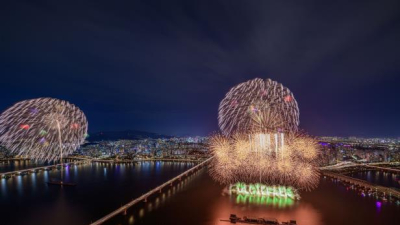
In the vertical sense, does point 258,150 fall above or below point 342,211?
above

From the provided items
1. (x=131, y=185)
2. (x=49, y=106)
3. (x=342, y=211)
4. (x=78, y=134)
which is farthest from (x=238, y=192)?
(x=49, y=106)

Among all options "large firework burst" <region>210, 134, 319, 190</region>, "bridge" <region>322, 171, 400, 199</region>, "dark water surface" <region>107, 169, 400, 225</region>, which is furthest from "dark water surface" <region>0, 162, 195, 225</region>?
"bridge" <region>322, 171, 400, 199</region>

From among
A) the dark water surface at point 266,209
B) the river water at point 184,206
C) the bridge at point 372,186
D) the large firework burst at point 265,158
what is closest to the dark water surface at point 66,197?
the river water at point 184,206

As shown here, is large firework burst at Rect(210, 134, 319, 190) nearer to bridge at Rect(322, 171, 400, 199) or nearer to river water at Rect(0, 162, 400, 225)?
river water at Rect(0, 162, 400, 225)

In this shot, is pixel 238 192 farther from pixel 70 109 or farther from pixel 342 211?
pixel 70 109

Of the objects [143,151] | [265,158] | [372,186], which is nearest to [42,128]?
[265,158]

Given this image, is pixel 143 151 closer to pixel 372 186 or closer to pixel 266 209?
pixel 372 186
